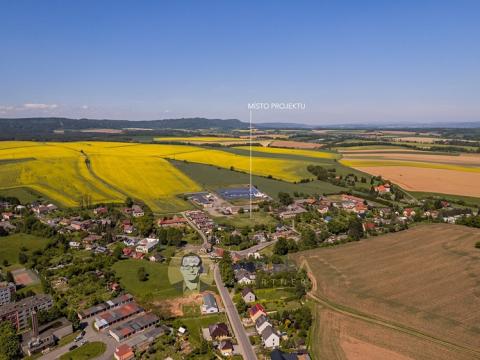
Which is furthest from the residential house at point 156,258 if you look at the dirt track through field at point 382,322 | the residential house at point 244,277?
the dirt track through field at point 382,322

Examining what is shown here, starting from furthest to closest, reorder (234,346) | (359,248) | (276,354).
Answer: (359,248), (234,346), (276,354)

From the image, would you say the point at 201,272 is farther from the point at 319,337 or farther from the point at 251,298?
the point at 319,337

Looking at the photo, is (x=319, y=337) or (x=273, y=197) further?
(x=273, y=197)

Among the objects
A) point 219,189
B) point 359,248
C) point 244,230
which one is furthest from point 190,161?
point 359,248

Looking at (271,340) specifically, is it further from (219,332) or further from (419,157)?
(419,157)

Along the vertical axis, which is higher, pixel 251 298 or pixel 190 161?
pixel 190 161

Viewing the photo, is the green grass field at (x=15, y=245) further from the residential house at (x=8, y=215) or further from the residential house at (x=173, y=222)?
the residential house at (x=173, y=222)

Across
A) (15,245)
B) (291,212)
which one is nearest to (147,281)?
(15,245)
